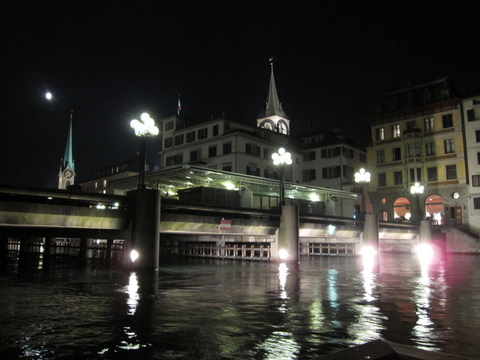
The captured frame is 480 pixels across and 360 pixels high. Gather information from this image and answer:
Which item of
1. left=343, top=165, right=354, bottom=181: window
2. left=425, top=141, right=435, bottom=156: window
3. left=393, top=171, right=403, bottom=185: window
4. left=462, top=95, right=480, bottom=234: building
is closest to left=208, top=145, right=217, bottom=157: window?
left=343, top=165, right=354, bottom=181: window

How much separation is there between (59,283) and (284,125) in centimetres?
7153

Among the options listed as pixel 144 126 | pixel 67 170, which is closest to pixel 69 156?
pixel 67 170

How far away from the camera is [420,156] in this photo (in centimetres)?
5969

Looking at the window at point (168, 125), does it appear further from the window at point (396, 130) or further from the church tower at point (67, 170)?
the church tower at point (67, 170)

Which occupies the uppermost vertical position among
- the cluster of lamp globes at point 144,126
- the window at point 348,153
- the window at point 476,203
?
the window at point 348,153

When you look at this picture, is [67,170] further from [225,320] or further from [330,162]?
[225,320]

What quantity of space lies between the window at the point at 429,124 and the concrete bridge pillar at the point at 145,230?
162ft

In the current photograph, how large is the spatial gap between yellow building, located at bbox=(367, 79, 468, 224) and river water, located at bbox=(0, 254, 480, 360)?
45040mm

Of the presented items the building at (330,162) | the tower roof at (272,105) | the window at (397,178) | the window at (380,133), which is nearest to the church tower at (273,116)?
the tower roof at (272,105)

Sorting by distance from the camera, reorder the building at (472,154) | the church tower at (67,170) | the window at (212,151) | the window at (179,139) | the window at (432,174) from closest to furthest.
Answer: the building at (472,154)
the window at (432,174)
the window at (212,151)
the window at (179,139)
the church tower at (67,170)

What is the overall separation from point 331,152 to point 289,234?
4085 cm

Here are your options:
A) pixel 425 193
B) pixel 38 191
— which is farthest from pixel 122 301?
pixel 425 193

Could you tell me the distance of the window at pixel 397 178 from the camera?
6137cm

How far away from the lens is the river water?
271 inches
